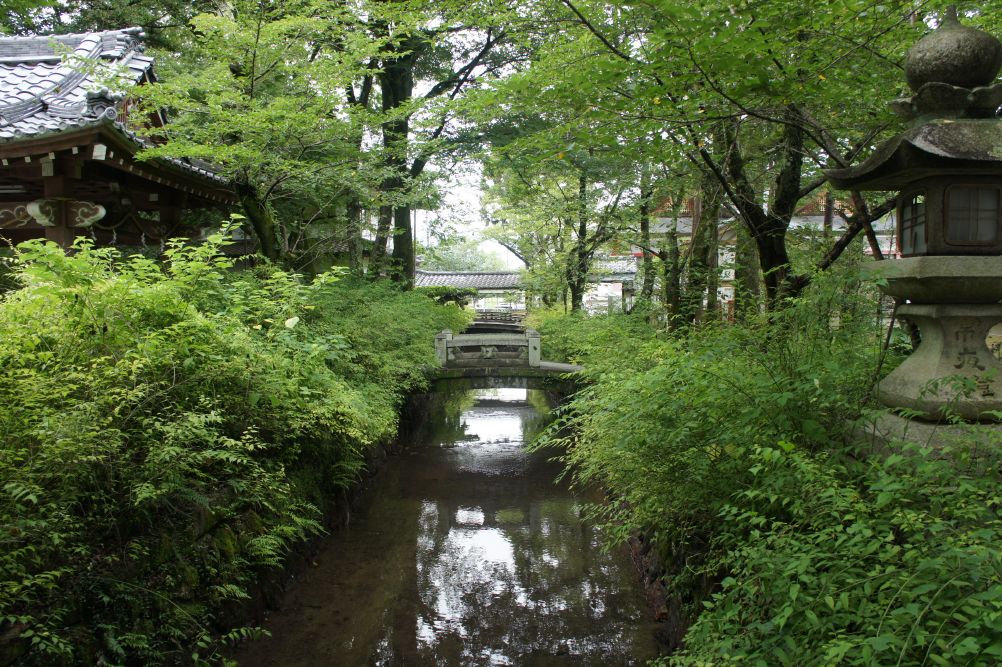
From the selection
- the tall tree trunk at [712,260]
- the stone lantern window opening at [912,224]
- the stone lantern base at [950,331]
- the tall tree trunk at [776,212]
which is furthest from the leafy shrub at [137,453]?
the tall tree trunk at [712,260]

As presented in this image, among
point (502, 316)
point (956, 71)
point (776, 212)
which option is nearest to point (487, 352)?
point (776, 212)

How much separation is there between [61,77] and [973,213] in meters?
12.0

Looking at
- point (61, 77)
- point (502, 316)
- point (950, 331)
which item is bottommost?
point (502, 316)

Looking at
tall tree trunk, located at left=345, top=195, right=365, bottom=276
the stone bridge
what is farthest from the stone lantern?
tall tree trunk, located at left=345, top=195, right=365, bottom=276

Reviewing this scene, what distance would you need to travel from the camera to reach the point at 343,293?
13344mm

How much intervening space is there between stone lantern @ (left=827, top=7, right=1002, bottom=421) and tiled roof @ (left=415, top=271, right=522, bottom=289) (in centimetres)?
3642

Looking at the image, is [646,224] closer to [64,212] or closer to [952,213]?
[952,213]

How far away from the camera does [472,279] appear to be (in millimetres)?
44000

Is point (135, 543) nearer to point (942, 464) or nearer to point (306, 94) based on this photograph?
point (942, 464)

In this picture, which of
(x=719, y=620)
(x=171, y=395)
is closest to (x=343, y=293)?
(x=171, y=395)

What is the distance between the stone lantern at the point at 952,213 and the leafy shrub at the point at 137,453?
5215 mm

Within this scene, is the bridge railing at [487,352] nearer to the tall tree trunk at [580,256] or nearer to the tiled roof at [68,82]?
the tall tree trunk at [580,256]

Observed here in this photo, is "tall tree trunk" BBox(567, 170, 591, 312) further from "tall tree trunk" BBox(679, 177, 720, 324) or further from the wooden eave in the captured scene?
the wooden eave

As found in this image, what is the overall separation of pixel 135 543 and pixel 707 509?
14.2 ft
